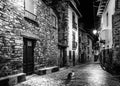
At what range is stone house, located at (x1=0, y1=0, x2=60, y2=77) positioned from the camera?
266 inches

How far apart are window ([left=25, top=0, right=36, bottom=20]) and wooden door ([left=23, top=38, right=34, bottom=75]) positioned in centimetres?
155

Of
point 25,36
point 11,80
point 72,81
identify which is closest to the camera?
point 11,80

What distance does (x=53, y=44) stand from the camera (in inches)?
531

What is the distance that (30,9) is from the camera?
934 cm

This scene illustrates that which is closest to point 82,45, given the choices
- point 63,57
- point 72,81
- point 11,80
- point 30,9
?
point 63,57

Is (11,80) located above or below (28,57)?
below

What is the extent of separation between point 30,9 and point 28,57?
3.11 m

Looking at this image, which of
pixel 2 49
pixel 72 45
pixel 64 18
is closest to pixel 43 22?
pixel 2 49

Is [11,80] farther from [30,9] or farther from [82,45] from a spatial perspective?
[82,45]

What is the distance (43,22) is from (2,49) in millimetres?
5220

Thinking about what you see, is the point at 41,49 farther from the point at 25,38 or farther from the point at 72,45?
the point at 72,45

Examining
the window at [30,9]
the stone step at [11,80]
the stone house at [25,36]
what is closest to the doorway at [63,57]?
the stone house at [25,36]

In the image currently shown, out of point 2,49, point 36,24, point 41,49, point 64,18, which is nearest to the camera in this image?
point 2,49

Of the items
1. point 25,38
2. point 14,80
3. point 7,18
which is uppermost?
point 7,18
